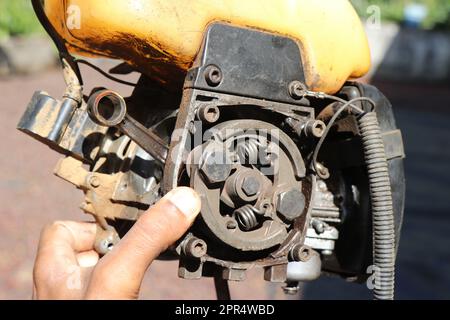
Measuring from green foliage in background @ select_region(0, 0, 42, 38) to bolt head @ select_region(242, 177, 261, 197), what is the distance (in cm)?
697

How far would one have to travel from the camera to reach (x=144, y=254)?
3.55 ft

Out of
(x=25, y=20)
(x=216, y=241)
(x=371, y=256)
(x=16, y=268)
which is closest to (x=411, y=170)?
(x=16, y=268)

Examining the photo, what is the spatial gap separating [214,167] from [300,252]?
0.24 metres

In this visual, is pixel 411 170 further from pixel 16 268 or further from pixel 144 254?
pixel 144 254

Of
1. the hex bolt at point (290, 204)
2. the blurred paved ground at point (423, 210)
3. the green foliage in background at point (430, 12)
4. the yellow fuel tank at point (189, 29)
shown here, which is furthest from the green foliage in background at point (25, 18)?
the hex bolt at point (290, 204)

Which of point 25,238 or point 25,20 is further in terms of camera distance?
point 25,20

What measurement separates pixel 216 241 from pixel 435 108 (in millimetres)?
7537

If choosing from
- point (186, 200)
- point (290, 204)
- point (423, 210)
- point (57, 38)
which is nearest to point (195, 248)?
point (186, 200)

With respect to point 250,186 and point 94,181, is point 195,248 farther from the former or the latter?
point 94,181

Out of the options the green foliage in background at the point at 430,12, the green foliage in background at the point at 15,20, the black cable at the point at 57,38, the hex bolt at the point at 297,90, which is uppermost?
the green foliage in background at the point at 430,12

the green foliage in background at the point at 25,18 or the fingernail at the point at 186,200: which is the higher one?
the green foliage in background at the point at 25,18

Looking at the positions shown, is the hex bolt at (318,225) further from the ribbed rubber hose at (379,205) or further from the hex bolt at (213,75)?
the hex bolt at (213,75)

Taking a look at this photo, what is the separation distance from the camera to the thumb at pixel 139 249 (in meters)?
1.06

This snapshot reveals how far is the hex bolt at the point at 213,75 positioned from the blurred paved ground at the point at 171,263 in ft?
6.93
